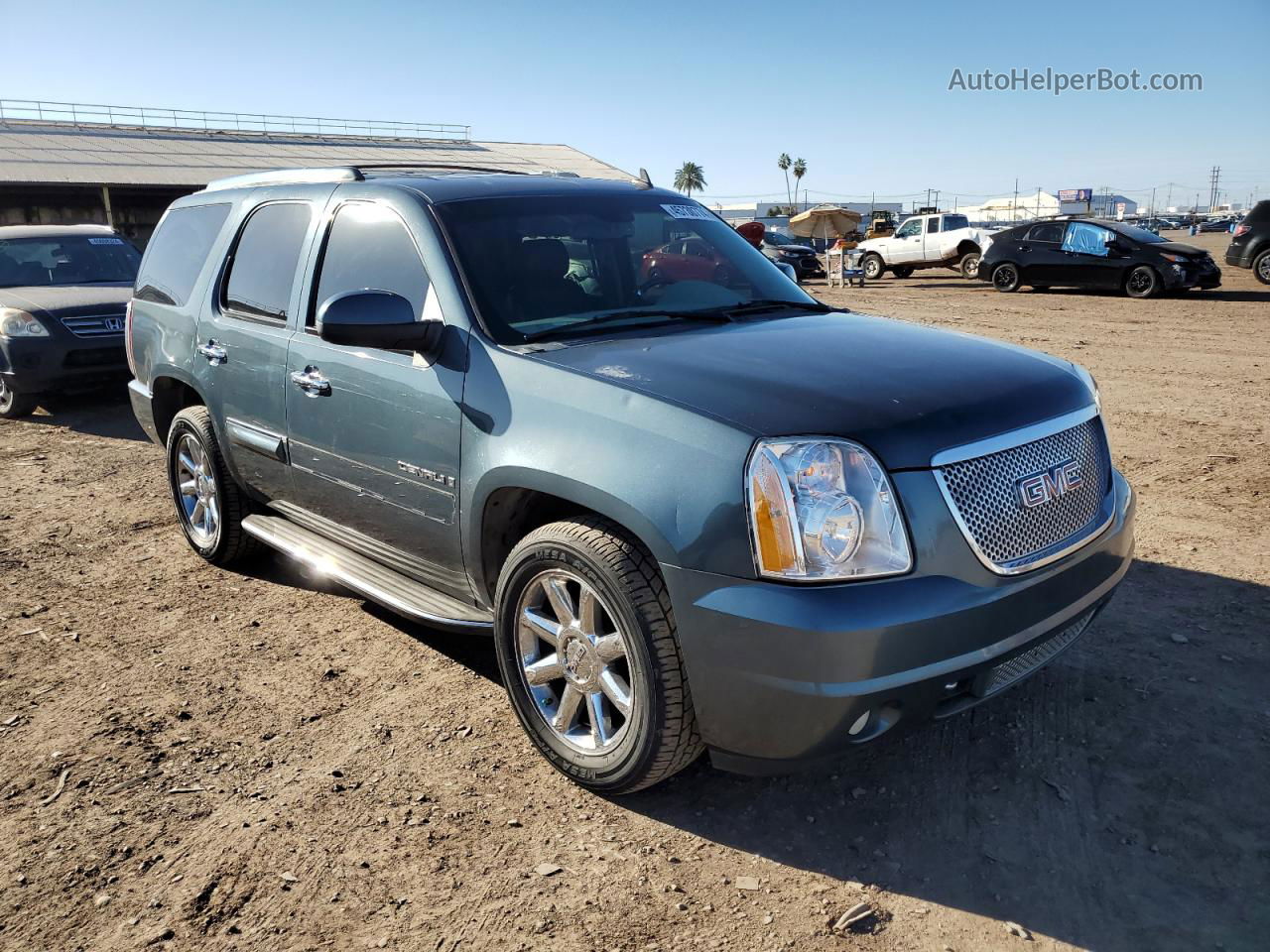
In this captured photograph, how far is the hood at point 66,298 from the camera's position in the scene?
915 cm

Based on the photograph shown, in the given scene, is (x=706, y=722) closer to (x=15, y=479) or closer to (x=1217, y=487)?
(x=1217, y=487)

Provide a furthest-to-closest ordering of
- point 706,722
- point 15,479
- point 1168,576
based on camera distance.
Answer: point 15,479, point 1168,576, point 706,722

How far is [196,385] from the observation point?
4891 mm

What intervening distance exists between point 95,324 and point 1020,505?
360 inches

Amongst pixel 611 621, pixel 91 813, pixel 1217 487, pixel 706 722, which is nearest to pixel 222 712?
pixel 91 813

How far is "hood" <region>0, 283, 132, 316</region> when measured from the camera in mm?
9148

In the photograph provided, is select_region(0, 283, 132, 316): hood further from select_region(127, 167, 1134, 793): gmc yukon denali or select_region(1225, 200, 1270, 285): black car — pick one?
select_region(1225, 200, 1270, 285): black car

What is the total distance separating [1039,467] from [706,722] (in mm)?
1215

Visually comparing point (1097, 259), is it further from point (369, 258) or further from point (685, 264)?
point (369, 258)

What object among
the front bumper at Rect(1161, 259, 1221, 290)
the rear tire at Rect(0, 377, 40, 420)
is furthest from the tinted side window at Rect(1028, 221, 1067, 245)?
the rear tire at Rect(0, 377, 40, 420)

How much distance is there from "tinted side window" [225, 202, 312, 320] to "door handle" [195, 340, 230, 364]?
0.21 m

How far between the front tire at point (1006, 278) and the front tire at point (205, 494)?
63.1 ft

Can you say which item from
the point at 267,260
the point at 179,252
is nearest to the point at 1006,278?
the point at 179,252

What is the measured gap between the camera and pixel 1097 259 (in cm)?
1889
